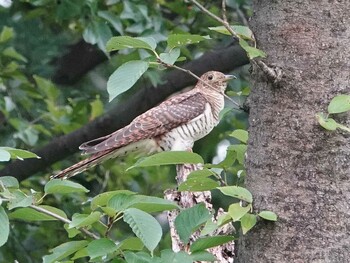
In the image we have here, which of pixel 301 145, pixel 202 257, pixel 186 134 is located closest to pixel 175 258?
pixel 202 257

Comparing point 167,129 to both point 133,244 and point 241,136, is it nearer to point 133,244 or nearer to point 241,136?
point 241,136

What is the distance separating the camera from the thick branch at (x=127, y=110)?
5.98 m

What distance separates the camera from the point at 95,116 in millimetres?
6320

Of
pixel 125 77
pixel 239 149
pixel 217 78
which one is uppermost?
pixel 125 77

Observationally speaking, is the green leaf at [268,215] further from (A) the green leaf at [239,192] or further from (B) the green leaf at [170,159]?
(B) the green leaf at [170,159]

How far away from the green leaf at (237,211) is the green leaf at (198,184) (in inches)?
2.8

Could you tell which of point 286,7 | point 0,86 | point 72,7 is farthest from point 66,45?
point 286,7

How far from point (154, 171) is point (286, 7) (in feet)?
13.4

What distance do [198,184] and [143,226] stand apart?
0.74 ft

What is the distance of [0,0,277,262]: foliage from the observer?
7.18ft

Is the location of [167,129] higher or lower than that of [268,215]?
lower

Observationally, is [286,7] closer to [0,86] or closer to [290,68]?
[290,68]

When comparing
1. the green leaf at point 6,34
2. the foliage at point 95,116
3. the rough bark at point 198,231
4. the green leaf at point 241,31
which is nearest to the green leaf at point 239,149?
the foliage at point 95,116

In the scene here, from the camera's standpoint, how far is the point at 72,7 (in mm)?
5188
